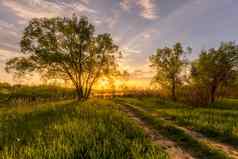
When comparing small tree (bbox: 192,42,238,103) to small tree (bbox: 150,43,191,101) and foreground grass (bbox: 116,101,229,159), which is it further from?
foreground grass (bbox: 116,101,229,159)

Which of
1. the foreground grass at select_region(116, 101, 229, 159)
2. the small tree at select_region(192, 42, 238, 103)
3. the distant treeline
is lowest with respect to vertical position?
the foreground grass at select_region(116, 101, 229, 159)

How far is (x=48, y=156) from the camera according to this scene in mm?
6012

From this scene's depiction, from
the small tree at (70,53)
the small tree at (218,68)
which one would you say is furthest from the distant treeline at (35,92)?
the small tree at (218,68)

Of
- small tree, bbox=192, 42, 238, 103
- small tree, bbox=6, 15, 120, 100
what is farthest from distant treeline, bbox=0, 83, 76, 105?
small tree, bbox=192, 42, 238, 103

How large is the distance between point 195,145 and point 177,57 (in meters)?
39.4

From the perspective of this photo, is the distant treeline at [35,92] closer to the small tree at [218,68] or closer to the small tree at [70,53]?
the small tree at [70,53]

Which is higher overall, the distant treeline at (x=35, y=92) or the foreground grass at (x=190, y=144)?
the distant treeline at (x=35, y=92)

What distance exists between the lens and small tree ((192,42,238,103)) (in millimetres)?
36406

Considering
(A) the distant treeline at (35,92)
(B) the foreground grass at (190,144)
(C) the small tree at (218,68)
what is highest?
(C) the small tree at (218,68)

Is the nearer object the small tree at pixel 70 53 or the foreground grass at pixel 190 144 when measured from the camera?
the foreground grass at pixel 190 144

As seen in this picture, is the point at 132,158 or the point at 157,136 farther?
the point at 157,136

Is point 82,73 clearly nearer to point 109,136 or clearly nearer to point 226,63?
point 109,136

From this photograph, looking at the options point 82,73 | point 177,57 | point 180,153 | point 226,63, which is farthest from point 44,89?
point 180,153

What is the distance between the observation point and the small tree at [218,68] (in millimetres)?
36406
